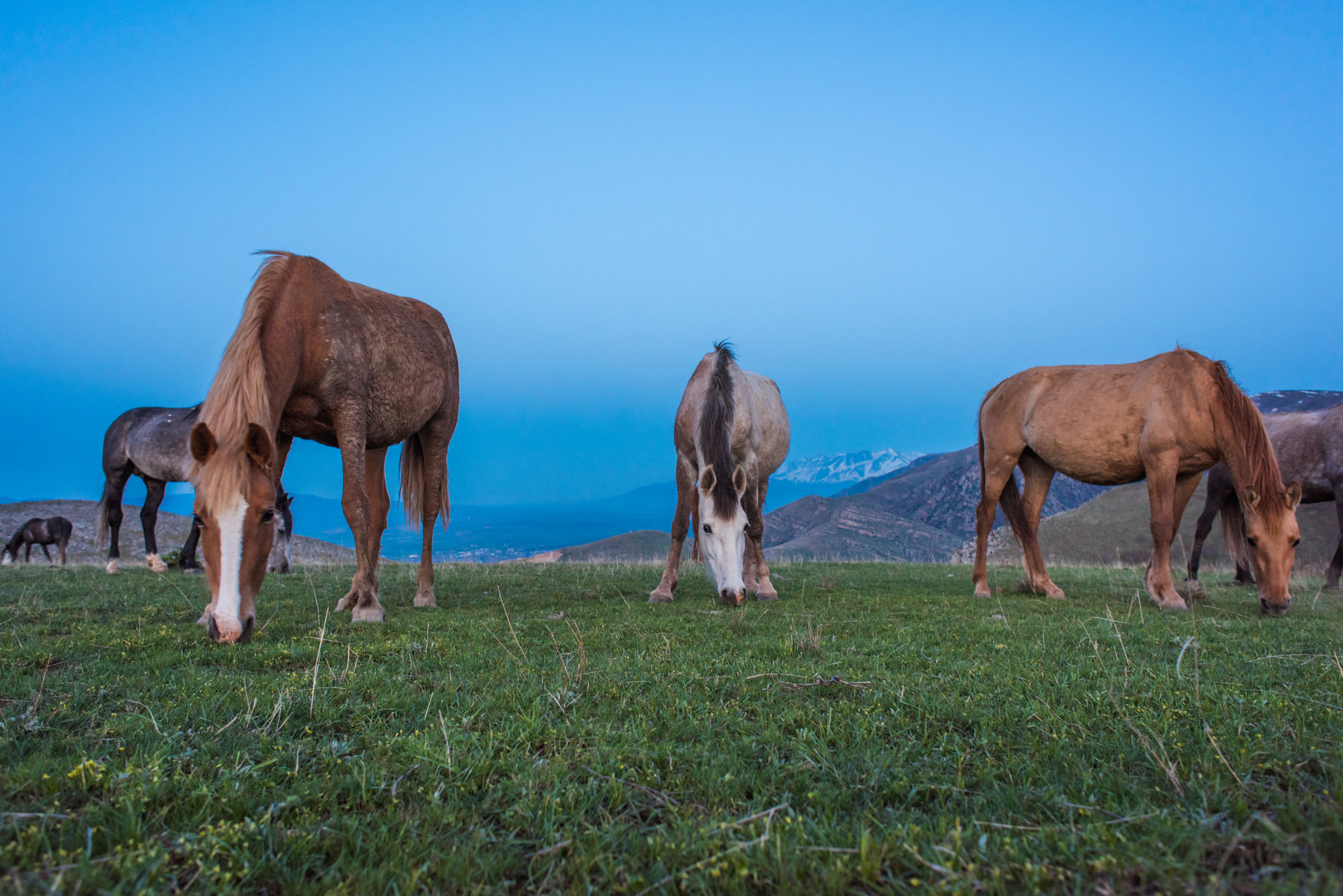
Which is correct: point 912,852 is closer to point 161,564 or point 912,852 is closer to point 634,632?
point 634,632

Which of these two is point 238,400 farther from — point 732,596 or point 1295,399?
point 1295,399

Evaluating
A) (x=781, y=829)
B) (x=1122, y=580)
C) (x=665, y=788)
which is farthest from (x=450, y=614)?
(x=1122, y=580)

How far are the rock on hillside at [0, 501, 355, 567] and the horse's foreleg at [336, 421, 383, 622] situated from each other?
1593cm

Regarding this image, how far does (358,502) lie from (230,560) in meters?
1.88

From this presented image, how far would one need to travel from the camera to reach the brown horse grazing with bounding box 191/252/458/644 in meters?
4.24

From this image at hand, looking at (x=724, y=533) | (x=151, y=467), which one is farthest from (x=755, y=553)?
(x=151, y=467)

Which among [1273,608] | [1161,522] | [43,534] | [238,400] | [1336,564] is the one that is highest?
[238,400]

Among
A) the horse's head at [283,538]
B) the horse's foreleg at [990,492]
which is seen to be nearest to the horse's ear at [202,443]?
the horse's head at [283,538]

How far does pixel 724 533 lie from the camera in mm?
6582

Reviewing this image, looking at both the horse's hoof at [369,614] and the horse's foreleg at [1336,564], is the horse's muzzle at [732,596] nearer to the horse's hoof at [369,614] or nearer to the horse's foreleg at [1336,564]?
the horse's hoof at [369,614]

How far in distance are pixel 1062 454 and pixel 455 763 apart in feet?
27.3

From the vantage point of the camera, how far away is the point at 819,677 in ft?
11.2

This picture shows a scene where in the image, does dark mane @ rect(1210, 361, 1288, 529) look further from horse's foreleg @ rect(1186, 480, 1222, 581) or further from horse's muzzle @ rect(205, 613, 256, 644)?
horse's muzzle @ rect(205, 613, 256, 644)

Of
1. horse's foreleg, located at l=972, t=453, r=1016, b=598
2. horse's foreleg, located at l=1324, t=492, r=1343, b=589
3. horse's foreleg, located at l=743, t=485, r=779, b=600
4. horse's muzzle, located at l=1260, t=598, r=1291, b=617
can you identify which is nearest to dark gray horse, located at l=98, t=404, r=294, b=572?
horse's foreleg, located at l=743, t=485, r=779, b=600
